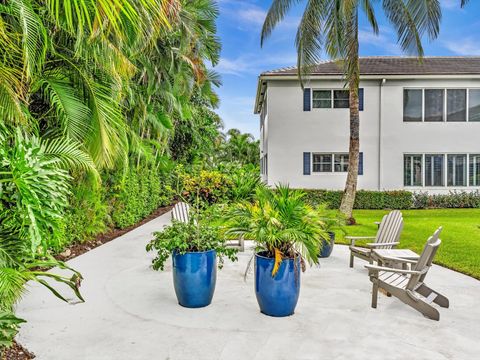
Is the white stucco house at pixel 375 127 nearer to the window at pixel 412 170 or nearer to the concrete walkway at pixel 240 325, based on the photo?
the window at pixel 412 170

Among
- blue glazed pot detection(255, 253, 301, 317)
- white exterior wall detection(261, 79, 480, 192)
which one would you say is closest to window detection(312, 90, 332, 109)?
white exterior wall detection(261, 79, 480, 192)

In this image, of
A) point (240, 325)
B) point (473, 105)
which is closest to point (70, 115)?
point (240, 325)

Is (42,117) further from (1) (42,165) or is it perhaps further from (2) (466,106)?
(2) (466,106)

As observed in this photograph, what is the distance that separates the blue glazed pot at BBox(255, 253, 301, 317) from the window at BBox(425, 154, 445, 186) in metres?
16.9

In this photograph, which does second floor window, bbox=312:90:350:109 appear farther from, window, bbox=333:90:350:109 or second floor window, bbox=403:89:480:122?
second floor window, bbox=403:89:480:122

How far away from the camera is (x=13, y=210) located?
12.0ft

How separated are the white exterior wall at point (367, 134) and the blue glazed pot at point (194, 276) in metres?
14.1

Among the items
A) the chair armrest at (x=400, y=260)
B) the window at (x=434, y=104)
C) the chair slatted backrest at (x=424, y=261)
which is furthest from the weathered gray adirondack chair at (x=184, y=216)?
the window at (x=434, y=104)

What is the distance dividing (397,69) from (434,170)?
5.66 meters

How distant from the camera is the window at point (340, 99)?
1909 centimetres

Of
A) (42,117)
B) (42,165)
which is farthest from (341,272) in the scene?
(42,117)

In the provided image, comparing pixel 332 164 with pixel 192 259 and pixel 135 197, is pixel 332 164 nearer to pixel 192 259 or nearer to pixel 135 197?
pixel 135 197

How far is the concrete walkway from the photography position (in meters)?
4.07

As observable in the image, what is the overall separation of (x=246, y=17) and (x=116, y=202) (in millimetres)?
13750
